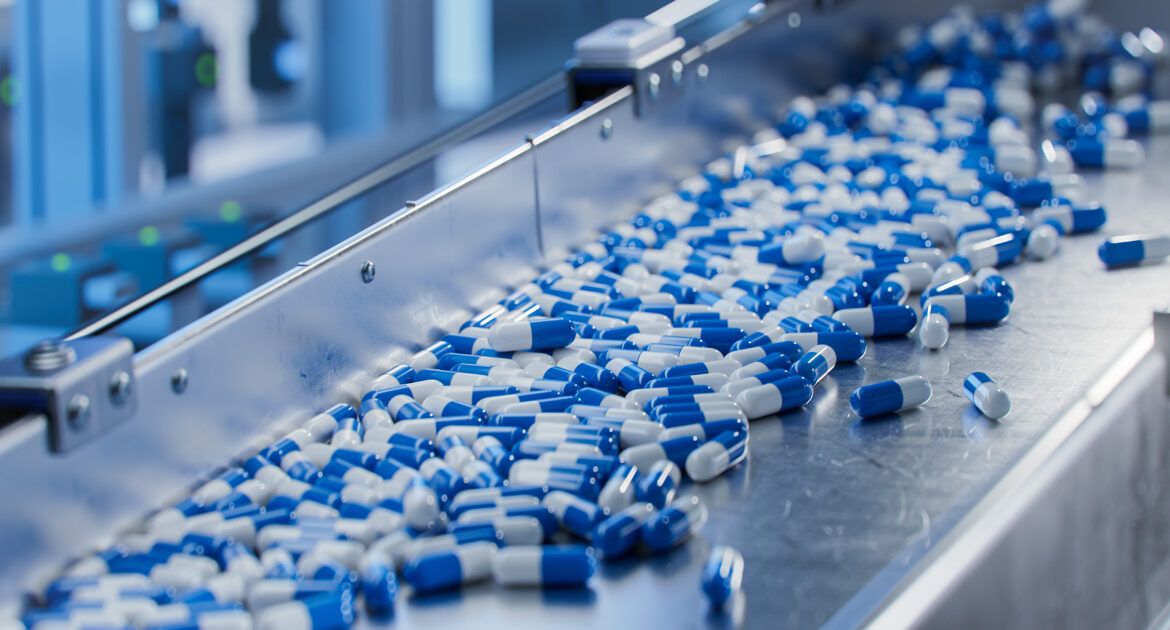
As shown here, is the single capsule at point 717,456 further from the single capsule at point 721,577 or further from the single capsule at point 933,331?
the single capsule at point 933,331

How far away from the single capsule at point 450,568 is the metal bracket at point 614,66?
1.34 m

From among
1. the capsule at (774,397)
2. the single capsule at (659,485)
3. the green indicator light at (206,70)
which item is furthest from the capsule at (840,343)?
the green indicator light at (206,70)

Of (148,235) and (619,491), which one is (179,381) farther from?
(148,235)

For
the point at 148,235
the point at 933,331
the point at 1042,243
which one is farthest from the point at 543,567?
the point at 148,235

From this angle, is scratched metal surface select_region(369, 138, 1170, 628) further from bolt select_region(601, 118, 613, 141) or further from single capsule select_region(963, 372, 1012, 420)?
bolt select_region(601, 118, 613, 141)

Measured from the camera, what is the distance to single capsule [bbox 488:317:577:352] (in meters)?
1.81

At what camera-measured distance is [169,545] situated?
1.32 meters

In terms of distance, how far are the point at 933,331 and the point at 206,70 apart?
369cm

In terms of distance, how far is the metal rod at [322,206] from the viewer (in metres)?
1.58

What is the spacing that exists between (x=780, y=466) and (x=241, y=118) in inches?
172

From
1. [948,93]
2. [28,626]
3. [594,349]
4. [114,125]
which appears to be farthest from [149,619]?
[114,125]

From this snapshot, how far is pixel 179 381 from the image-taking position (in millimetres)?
1431

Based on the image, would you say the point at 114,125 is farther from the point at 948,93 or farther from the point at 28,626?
the point at 28,626

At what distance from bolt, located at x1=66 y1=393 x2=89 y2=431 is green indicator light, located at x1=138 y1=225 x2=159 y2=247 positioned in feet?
9.23
